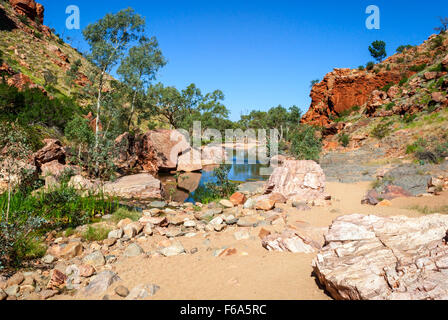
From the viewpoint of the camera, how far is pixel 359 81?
38562 millimetres

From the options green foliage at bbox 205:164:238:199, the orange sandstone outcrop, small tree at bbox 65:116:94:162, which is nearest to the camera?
green foliage at bbox 205:164:238:199

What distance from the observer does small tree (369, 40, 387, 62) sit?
1785 inches

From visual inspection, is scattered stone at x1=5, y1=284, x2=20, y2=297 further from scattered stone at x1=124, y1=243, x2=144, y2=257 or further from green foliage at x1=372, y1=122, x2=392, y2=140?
green foliage at x1=372, y1=122, x2=392, y2=140

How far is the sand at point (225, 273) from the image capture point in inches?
142

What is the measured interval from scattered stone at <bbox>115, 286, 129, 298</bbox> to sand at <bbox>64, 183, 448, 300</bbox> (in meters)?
0.11

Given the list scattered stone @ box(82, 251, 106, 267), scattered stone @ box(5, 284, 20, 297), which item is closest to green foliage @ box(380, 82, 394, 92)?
scattered stone @ box(82, 251, 106, 267)

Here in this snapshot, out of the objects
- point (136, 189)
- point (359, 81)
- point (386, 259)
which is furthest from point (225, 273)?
point (359, 81)

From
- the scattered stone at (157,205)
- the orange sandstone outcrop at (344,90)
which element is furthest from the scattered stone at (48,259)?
the orange sandstone outcrop at (344,90)

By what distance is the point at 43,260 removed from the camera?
5.21 m

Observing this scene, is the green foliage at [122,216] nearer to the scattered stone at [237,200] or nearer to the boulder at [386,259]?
the scattered stone at [237,200]

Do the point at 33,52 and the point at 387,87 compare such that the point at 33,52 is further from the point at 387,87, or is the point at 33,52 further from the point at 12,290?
the point at 387,87

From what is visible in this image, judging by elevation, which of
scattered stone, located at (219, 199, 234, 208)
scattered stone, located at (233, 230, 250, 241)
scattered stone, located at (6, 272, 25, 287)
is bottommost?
scattered stone, located at (6, 272, 25, 287)

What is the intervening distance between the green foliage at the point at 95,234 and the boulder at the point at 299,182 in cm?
590

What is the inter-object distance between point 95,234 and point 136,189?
588 cm
